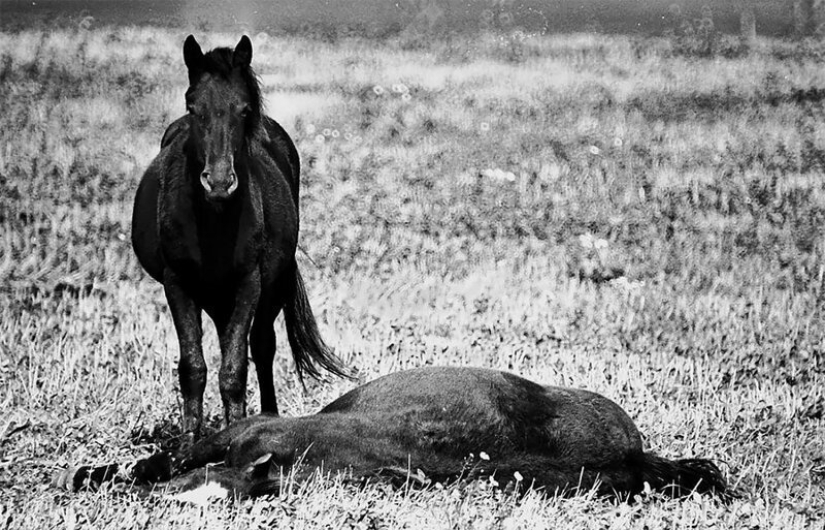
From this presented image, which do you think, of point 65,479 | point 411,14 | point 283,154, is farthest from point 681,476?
point 411,14

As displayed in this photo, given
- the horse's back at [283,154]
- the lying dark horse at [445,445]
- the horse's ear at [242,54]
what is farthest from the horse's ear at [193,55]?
the lying dark horse at [445,445]

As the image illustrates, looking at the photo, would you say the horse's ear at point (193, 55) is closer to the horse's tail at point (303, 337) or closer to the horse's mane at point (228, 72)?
the horse's mane at point (228, 72)

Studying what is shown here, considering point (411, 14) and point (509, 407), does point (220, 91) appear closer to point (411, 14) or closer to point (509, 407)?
point (509, 407)

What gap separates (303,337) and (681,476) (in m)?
2.25

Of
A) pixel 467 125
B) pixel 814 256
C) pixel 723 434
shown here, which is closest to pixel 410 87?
pixel 467 125

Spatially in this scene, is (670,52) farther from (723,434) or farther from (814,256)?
(723,434)

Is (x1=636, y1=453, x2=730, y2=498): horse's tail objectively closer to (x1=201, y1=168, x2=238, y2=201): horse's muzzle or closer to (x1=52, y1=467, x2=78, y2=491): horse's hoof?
(x1=201, y1=168, x2=238, y2=201): horse's muzzle

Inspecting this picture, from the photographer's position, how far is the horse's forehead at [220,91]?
492cm

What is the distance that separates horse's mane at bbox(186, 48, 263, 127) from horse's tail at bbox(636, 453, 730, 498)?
1.97 meters

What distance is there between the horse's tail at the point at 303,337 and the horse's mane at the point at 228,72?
51.3 inches

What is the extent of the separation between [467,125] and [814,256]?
3.70 meters

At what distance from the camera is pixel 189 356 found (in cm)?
525

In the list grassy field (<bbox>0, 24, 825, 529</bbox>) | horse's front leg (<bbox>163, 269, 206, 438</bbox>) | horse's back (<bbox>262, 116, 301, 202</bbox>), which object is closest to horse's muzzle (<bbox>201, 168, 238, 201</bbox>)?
horse's front leg (<bbox>163, 269, 206, 438</bbox>)

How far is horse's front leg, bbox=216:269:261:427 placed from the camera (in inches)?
208
